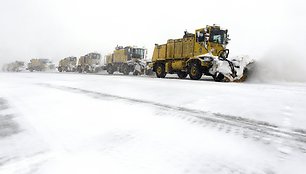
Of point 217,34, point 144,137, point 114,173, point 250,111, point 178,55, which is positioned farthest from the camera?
point 178,55

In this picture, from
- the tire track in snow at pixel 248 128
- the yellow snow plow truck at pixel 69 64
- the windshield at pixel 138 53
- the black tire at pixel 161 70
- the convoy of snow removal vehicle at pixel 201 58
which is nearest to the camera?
the tire track in snow at pixel 248 128

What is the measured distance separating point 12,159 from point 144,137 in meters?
1.19

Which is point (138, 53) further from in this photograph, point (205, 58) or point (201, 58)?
point (205, 58)

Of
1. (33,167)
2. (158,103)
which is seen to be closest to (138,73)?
(158,103)

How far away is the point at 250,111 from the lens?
159 inches

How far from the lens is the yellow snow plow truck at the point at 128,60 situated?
74.0 feet

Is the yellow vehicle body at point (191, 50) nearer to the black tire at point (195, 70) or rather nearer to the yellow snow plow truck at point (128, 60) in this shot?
the black tire at point (195, 70)

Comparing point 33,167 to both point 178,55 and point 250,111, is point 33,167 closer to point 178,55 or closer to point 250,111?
point 250,111

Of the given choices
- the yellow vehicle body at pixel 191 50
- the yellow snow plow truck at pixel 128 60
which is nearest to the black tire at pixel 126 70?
the yellow snow plow truck at pixel 128 60

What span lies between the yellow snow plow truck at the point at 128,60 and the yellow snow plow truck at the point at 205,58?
7.08 meters

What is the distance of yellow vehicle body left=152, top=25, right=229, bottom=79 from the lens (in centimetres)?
1259

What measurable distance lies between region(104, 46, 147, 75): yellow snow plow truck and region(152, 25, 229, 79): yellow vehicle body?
611 cm

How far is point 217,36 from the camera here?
12680 mm

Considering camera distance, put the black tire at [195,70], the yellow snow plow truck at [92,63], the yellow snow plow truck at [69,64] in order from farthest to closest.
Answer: the yellow snow plow truck at [69,64]
the yellow snow plow truck at [92,63]
the black tire at [195,70]
